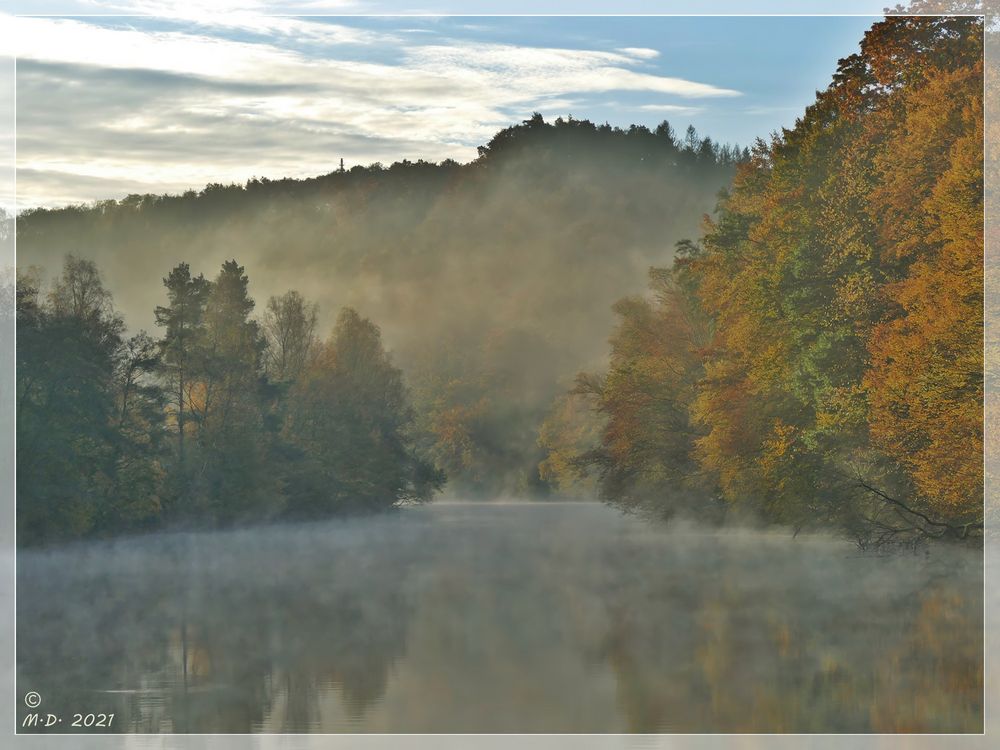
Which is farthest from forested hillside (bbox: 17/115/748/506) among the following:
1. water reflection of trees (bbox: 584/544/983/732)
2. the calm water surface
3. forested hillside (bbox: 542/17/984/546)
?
water reflection of trees (bbox: 584/544/983/732)

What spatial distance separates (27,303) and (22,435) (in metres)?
5.21

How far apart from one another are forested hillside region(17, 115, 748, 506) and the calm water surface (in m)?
72.4

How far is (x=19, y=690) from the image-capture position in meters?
20.5

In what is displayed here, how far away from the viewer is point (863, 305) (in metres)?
35.9

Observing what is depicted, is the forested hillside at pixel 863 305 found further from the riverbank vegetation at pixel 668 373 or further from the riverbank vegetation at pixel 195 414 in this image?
the riverbank vegetation at pixel 195 414

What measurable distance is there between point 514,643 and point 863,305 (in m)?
15.9

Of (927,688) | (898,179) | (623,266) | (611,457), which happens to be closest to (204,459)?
(611,457)

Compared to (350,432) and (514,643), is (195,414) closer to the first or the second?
(350,432)

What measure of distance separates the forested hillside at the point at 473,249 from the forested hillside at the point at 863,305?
218 ft

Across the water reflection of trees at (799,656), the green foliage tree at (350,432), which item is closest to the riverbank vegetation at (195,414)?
the green foliage tree at (350,432)

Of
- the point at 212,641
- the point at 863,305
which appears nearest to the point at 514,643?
the point at 212,641

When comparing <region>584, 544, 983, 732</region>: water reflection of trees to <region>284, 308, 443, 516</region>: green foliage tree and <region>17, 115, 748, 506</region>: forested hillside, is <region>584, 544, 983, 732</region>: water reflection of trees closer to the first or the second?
<region>284, 308, 443, 516</region>: green foliage tree

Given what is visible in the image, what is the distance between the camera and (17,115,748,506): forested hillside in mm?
119188

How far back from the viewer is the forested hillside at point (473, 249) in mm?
119188
